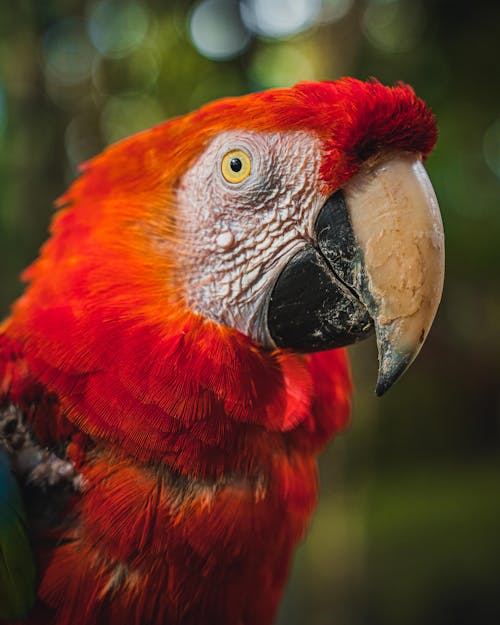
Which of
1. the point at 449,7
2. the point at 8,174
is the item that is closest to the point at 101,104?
the point at 8,174

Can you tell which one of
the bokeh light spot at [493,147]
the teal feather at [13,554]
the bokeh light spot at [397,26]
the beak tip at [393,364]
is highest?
the bokeh light spot at [397,26]

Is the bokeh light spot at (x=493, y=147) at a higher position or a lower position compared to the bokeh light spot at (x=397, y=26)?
lower

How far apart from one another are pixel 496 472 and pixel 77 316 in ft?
23.1

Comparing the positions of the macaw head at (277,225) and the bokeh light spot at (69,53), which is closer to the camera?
the macaw head at (277,225)

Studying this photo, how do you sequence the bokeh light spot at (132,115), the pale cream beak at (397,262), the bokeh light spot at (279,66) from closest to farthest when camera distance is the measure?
the pale cream beak at (397,262) < the bokeh light spot at (279,66) < the bokeh light spot at (132,115)

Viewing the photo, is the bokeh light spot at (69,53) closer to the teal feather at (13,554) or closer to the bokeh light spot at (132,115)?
the bokeh light spot at (132,115)

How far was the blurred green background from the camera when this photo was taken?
8.17 ft

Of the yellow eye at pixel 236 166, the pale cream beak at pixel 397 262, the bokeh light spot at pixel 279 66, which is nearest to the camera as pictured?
the pale cream beak at pixel 397 262

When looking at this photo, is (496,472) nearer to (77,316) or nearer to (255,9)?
(255,9)

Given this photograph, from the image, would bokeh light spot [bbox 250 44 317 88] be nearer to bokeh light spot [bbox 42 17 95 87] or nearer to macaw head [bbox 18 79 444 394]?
bokeh light spot [bbox 42 17 95 87]

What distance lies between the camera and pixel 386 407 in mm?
7258

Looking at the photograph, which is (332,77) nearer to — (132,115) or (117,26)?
Result: (117,26)

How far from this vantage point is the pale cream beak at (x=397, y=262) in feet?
2.91

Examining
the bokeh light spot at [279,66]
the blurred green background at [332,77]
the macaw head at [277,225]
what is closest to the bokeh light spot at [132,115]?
the blurred green background at [332,77]
